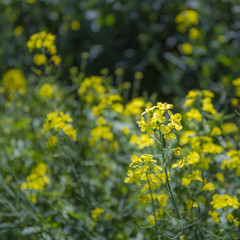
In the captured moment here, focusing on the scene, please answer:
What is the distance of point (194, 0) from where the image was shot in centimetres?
348

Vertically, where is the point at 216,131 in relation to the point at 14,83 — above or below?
above

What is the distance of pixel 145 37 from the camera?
3.70m

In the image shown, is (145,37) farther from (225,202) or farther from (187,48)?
(225,202)

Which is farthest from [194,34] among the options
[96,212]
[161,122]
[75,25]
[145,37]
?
[161,122]

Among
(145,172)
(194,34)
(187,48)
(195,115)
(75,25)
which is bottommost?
(187,48)

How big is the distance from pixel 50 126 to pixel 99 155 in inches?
26.4

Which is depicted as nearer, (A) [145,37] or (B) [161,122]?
(B) [161,122]

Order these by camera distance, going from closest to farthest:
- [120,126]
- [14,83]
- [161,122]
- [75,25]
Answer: [161,122]
[120,126]
[14,83]
[75,25]

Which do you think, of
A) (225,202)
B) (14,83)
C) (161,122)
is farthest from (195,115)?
(14,83)

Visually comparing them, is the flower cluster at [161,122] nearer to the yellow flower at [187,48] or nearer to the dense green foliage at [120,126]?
the dense green foliage at [120,126]

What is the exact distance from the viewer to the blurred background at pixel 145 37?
3.43m

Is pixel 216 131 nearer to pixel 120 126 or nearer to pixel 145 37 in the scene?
pixel 120 126

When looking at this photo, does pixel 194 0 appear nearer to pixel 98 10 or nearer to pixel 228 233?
pixel 98 10

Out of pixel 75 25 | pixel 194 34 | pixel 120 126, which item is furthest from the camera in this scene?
pixel 75 25
